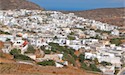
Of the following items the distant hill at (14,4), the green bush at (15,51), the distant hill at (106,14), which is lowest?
the green bush at (15,51)

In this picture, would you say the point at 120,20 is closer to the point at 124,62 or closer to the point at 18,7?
the point at 18,7

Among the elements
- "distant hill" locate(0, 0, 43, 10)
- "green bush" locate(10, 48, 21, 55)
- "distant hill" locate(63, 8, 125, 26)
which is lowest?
"green bush" locate(10, 48, 21, 55)

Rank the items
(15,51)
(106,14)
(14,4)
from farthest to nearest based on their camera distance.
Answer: (106,14), (14,4), (15,51)

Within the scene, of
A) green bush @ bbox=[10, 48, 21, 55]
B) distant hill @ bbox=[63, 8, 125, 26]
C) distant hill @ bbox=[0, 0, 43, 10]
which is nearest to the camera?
green bush @ bbox=[10, 48, 21, 55]

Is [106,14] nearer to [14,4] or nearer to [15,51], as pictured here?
[14,4]

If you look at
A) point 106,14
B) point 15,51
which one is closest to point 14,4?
point 106,14

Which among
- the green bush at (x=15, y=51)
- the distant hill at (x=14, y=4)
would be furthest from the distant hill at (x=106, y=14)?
the green bush at (x=15, y=51)

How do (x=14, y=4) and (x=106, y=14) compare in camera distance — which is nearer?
(x=14, y=4)

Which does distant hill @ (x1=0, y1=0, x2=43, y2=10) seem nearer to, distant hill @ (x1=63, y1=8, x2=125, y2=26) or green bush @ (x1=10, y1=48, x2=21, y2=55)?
distant hill @ (x1=63, y1=8, x2=125, y2=26)

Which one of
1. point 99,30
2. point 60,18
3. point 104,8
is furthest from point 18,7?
point 99,30

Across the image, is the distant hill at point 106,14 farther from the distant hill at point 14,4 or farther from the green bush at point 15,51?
the green bush at point 15,51

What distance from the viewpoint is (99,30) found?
52.8m

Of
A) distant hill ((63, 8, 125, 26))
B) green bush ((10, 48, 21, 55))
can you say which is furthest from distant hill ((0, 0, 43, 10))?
green bush ((10, 48, 21, 55))

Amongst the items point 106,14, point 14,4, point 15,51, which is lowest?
point 15,51
